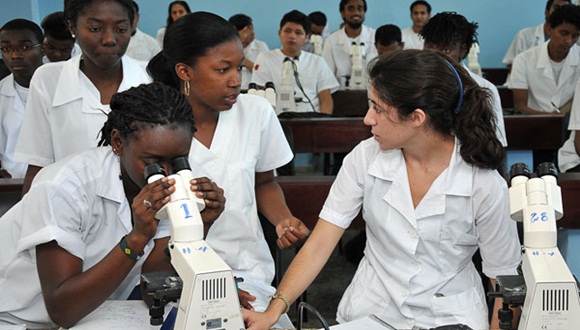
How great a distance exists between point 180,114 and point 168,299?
52cm

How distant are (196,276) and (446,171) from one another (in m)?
0.77

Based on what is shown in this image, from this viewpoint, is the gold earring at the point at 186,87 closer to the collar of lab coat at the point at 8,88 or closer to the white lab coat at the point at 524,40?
the collar of lab coat at the point at 8,88

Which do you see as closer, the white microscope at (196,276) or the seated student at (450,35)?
the white microscope at (196,276)

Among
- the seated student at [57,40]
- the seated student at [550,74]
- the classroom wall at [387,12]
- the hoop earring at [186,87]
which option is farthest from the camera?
the classroom wall at [387,12]

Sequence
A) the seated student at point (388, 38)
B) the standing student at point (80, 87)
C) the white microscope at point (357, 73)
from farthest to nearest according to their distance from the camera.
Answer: the seated student at point (388, 38), the white microscope at point (357, 73), the standing student at point (80, 87)

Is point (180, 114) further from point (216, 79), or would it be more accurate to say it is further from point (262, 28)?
point (262, 28)

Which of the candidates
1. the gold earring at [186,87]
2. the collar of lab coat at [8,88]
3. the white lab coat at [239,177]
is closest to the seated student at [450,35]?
the white lab coat at [239,177]

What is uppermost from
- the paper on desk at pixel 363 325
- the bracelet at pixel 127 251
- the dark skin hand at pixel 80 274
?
the bracelet at pixel 127 251

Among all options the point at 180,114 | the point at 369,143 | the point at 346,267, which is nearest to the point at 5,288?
the point at 180,114

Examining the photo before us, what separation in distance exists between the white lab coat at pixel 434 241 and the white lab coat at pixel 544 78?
146 inches

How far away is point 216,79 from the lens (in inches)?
76.4

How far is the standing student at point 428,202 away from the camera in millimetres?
1648

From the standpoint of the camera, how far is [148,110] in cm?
159

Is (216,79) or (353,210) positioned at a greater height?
(216,79)
